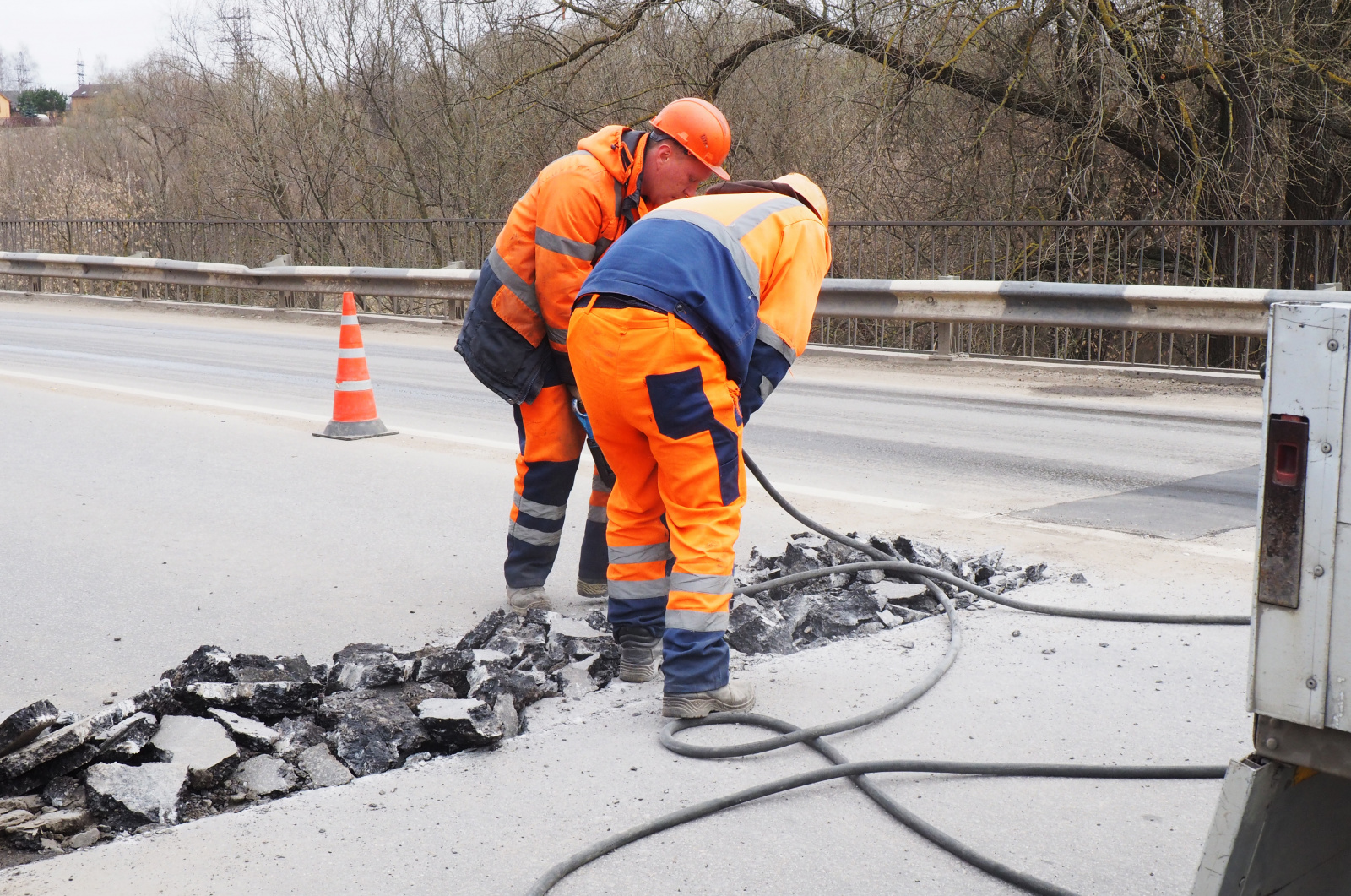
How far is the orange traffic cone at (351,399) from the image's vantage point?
25.6ft

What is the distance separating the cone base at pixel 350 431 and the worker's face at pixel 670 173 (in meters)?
4.25

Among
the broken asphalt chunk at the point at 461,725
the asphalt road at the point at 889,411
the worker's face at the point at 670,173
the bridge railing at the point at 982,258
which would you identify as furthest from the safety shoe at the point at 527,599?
the bridge railing at the point at 982,258

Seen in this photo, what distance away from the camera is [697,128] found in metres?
3.85

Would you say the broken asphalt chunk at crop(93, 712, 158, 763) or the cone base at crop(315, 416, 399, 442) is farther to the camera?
the cone base at crop(315, 416, 399, 442)

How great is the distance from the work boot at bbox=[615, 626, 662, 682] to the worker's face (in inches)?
55.5

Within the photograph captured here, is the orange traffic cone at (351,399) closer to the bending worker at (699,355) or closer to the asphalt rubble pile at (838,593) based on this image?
the asphalt rubble pile at (838,593)

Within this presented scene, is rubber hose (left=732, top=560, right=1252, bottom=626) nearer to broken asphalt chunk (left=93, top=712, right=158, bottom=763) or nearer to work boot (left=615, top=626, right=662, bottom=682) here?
work boot (left=615, top=626, right=662, bottom=682)

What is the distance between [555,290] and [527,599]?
1.13 meters

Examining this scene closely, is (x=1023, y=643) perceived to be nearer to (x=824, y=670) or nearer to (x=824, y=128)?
(x=824, y=670)

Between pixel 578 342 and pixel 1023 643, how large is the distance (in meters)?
1.70

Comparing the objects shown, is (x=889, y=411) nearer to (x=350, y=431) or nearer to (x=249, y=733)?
(x=350, y=431)

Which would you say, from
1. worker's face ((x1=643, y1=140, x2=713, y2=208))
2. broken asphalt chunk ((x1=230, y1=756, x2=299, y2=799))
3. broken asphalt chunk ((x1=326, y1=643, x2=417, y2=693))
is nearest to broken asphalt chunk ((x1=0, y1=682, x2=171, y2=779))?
broken asphalt chunk ((x1=230, y1=756, x2=299, y2=799))

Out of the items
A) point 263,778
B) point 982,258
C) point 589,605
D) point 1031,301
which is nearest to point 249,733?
point 263,778

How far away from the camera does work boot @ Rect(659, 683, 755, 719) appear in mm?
3297
